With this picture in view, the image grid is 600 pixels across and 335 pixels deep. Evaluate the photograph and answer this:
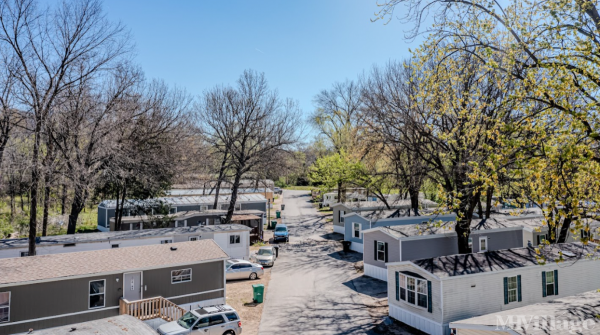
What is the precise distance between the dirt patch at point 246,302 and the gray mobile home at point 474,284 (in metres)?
6.05

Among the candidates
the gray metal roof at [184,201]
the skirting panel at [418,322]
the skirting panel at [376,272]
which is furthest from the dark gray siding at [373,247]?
the gray metal roof at [184,201]

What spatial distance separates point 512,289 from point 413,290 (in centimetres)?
401

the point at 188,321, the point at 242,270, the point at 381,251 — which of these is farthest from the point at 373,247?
the point at 188,321

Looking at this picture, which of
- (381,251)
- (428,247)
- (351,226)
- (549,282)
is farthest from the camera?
(351,226)

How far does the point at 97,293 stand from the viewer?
14.8 metres

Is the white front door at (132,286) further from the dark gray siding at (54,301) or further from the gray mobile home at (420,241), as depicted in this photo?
the gray mobile home at (420,241)

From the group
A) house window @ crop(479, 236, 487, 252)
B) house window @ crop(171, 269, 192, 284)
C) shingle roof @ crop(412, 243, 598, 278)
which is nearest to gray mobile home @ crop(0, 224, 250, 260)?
house window @ crop(171, 269, 192, 284)

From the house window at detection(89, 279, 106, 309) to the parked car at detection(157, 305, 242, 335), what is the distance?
3.14 m

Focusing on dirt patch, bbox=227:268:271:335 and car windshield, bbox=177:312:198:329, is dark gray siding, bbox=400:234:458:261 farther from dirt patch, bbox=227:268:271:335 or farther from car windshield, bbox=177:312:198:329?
car windshield, bbox=177:312:198:329

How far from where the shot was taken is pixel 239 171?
32938mm

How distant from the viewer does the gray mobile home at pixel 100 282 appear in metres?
13.4

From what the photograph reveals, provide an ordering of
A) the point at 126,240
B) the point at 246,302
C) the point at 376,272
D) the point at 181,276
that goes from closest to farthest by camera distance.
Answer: the point at 181,276
the point at 246,302
the point at 126,240
the point at 376,272

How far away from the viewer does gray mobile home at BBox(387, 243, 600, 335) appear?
1407 cm

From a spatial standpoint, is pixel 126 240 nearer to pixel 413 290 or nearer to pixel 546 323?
pixel 413 290
